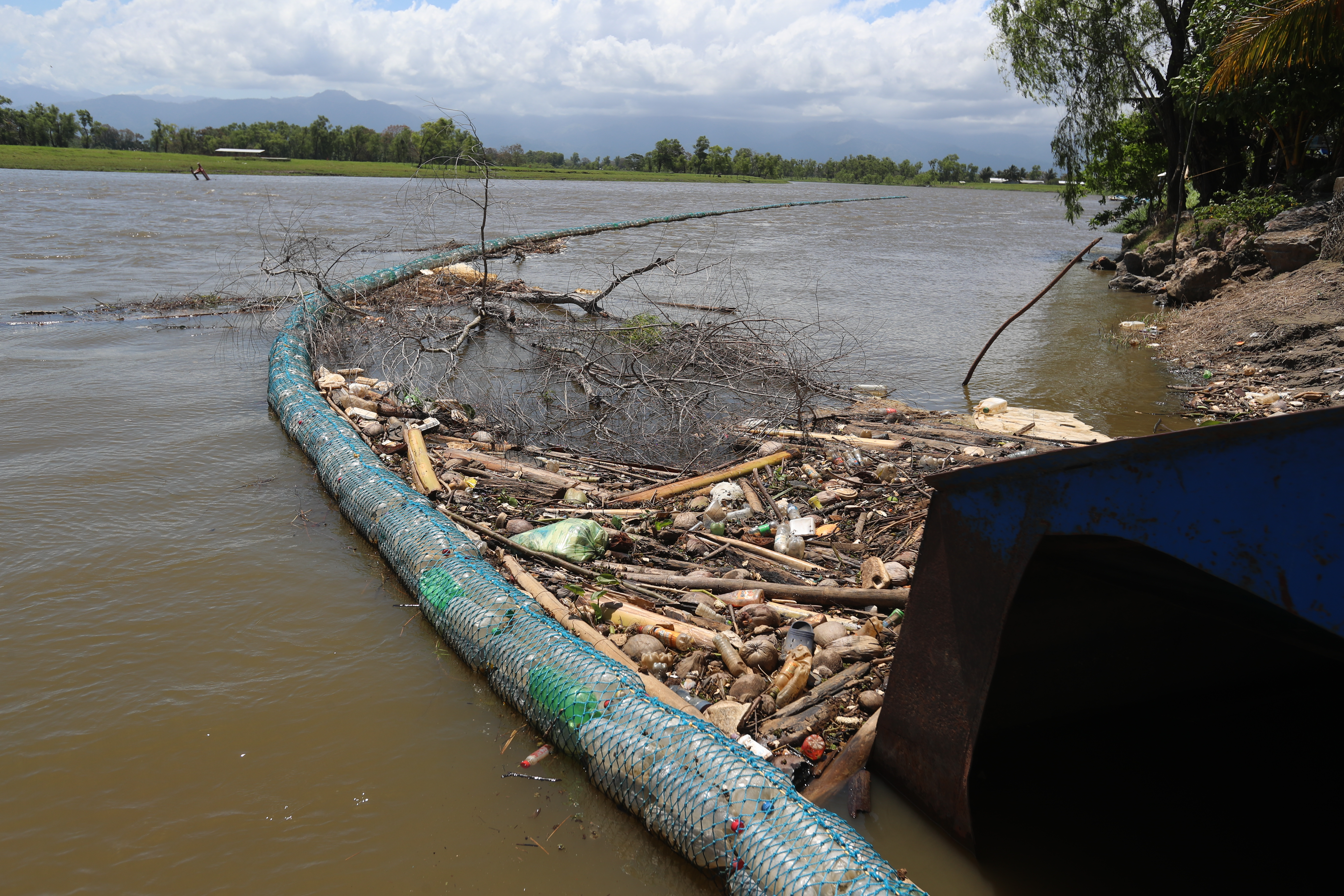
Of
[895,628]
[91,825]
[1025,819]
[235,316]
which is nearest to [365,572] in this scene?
[91,825]

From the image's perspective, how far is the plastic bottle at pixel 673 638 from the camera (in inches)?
146

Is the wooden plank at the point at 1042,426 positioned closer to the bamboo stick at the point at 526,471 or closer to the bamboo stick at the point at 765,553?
the bamboo stick at the point at 765,553

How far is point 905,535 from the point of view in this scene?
4.65m

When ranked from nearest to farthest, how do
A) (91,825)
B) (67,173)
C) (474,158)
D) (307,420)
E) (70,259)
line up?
(91,825) < (307,420) < (474,158) < (70,259) < (67,173)

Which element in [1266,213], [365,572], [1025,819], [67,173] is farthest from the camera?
[67,173]

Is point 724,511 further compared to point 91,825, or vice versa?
point 724,511

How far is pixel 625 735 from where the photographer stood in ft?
9.44

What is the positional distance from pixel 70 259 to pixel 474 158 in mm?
11961

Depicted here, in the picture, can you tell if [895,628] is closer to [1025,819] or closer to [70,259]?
[1025,819]

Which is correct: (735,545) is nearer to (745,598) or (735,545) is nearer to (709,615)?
(745,598)

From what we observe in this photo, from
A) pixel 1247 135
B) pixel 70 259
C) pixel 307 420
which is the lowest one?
pixel 307 420

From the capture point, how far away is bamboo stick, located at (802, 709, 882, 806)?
2.95 meters

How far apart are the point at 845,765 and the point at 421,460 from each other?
383 centimetres

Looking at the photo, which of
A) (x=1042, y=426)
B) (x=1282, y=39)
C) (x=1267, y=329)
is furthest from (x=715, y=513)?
(x=1282, y=39)
